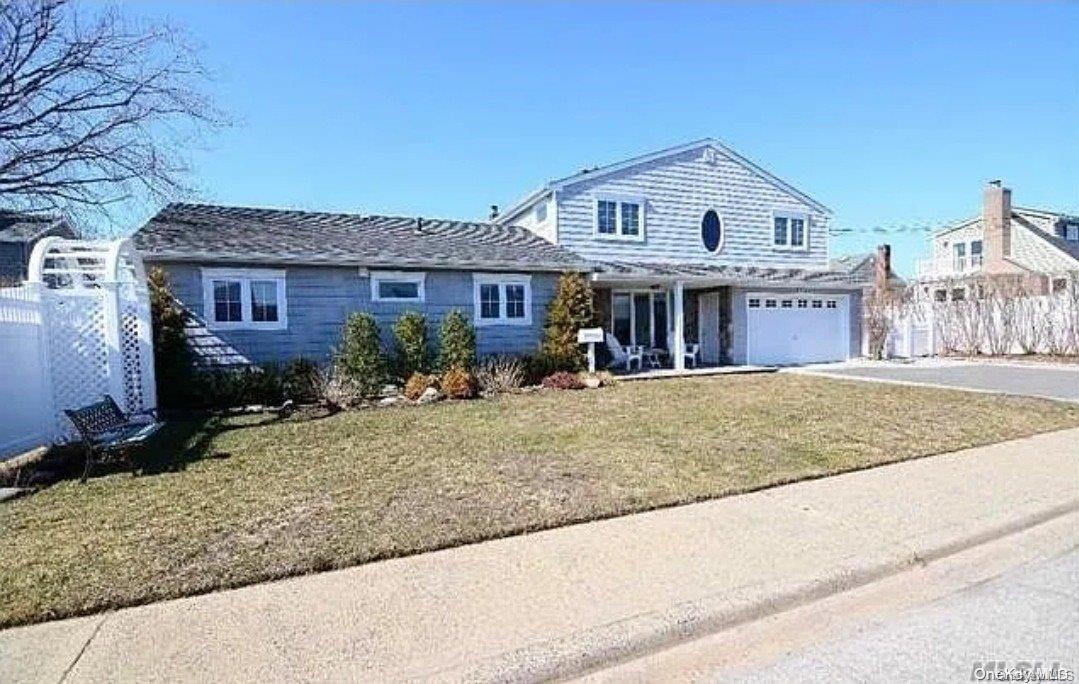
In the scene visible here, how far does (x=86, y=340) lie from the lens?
940 centimetres

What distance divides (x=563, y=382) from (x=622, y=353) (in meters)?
4.55

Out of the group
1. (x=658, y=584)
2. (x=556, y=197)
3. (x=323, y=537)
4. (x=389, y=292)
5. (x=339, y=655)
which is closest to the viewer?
(x=339, y=655)

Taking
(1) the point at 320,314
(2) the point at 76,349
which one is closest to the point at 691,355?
(1) the point at 320,314

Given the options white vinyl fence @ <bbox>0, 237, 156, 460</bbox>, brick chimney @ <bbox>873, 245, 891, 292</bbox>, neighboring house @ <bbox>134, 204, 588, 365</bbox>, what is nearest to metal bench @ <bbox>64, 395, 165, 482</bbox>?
white vinyl fence @ <bbox>0, 237, 156, 460</bbox>

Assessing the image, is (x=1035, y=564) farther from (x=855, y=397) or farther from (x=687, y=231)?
(x=687, y=231)

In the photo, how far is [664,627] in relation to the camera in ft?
11.3

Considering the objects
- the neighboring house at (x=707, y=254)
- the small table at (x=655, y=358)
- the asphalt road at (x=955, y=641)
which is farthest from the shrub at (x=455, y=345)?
the asphalt road at (x=955, y=641)

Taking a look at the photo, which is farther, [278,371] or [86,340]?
[278,371]

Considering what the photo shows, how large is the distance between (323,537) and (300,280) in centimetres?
1066

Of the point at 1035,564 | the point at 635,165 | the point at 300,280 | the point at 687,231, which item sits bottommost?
the point at 1035,564

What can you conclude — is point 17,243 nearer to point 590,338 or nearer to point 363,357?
point 363,357

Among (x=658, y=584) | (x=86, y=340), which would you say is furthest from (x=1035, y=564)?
(x=86, y=340)

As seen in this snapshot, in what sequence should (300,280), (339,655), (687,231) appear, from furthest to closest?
(687,231) → (300,280) → (339,655)

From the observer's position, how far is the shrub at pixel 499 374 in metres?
13.9
